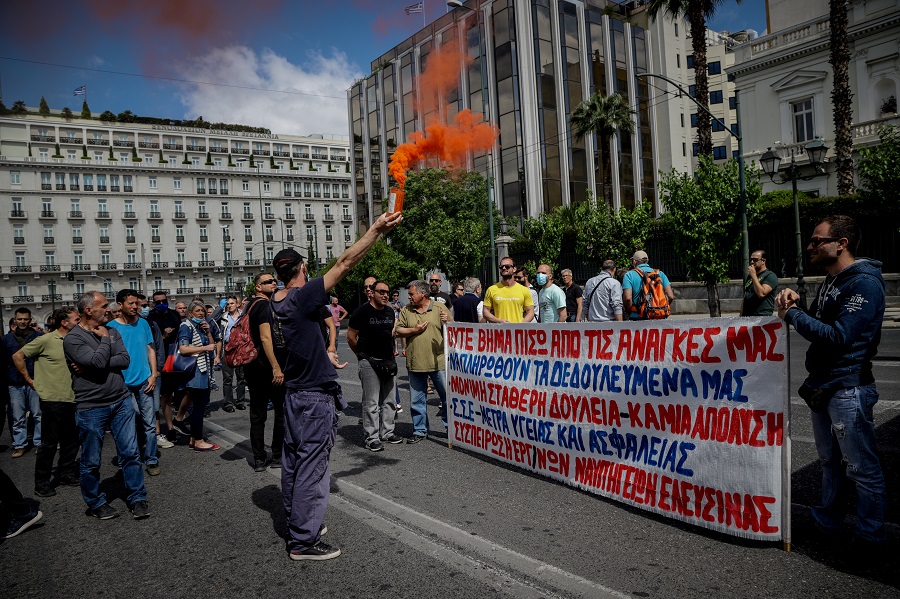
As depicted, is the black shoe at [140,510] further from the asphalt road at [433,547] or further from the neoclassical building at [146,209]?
the neoclassical building at [146,209]

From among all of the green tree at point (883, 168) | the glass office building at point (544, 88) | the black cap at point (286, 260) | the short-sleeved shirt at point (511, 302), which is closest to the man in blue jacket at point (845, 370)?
the black cap at point (286, 260)

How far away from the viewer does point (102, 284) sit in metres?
82.0

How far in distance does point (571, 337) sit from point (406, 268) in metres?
37.0

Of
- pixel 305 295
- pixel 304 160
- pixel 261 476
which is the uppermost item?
pixel 304 160

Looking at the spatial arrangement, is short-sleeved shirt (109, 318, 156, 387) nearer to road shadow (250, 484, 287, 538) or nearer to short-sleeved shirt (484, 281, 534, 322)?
road shadow (250, 484, 287, 538)

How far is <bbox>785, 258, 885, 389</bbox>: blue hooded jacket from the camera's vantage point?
3443mm

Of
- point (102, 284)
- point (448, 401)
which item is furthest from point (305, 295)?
point (102, 284)

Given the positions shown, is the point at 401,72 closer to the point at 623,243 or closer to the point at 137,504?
the point at 623,243

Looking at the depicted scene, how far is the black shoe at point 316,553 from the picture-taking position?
3.92 metres

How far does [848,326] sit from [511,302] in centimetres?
459

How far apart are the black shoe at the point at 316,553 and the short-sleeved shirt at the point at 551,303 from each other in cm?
605

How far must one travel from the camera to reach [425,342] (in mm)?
7109

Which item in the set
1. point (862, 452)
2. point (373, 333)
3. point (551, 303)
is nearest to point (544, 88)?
point (551, 303)

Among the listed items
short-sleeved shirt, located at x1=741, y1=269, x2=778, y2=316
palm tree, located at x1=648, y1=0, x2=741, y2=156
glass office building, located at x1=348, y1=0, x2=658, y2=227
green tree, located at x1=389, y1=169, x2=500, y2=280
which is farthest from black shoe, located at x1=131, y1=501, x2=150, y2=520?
glass office building, located at x1=348, y1=0, x2=658, y2=227
